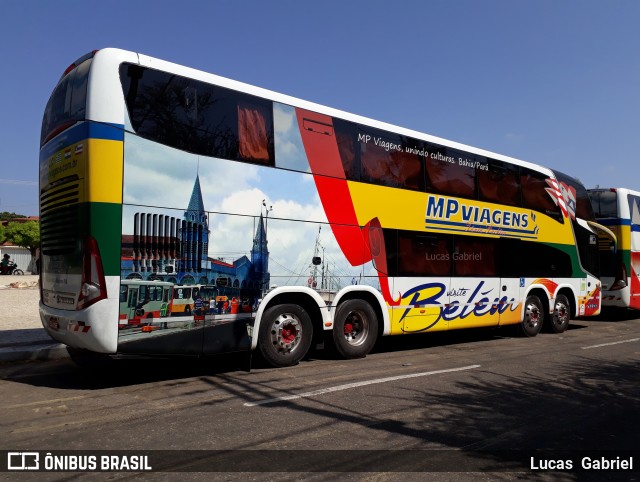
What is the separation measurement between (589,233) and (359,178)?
8517mm

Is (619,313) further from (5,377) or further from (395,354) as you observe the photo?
(5,377)

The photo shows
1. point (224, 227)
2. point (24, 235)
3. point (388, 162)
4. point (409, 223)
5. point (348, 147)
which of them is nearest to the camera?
point (224, 227)

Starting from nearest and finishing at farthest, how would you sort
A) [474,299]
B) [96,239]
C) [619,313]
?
[96,239], [474,299], [619,313]

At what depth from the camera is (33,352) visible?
8.46m

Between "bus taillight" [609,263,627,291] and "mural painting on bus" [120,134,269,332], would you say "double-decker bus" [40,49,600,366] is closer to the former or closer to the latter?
"mural painting on bus" [120,134,269,332]

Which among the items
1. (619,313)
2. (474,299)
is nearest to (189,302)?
(474,299)

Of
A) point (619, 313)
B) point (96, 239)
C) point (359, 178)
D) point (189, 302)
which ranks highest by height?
point (359, 178)

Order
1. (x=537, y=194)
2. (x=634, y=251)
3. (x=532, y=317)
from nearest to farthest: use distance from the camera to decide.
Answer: (x=537, y=194)
(x=532, y=317)
(x=634, y=251)

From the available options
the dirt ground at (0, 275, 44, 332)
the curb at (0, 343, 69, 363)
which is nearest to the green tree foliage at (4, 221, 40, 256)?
the dirt ground at (0, 275, 44, 332)

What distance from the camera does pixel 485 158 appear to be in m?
11.1

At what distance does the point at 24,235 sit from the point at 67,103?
4959 centimetres

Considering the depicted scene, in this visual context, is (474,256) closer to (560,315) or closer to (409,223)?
(409,223)

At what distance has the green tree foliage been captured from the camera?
4975 cm

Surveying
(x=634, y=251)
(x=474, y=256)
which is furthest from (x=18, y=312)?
(x=634, y=251)
